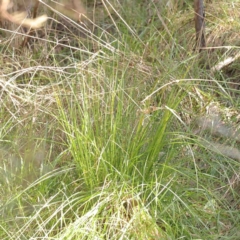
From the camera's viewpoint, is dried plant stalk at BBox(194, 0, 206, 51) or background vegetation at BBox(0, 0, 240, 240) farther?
dried plant stalk at BBox(194, 0, 206, 51)

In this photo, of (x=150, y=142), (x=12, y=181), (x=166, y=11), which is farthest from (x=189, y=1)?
(x=12, y=181)

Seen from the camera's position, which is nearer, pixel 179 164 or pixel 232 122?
pixel 179 164

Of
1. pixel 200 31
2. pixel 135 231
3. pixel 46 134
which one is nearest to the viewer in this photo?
pixel 135 231

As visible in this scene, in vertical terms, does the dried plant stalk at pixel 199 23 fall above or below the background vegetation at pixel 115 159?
above

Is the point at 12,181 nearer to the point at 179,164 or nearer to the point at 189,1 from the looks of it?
the point at 179,164

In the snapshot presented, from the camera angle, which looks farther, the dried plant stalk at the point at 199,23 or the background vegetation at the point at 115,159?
the dried plant stalk at the point at 199,23

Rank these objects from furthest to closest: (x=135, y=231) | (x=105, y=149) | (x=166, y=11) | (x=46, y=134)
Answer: (x=166, y=11)
(x=46, y=134)
(x=105, y=149)
(x=135, y=231)

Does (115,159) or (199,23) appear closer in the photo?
(115,159)

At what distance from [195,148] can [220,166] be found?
148 mm

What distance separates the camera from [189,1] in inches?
167

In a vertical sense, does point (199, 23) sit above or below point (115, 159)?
above

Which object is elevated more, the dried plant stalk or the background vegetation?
the dried plant stalk

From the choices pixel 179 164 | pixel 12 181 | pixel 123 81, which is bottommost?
pixel 12 181

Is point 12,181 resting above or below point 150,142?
below
